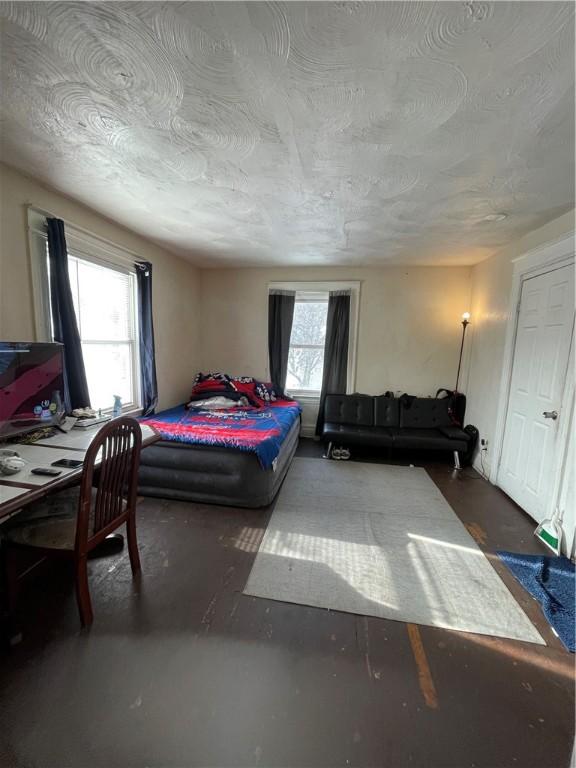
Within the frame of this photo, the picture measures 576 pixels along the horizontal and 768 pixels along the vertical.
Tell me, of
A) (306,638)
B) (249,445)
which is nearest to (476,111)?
(249,445)

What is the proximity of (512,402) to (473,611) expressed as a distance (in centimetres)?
208

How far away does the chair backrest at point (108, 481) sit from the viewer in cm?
133

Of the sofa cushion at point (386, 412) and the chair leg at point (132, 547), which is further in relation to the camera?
the sofa cushion at point (386, 412)

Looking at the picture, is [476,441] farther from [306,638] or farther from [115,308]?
[115,308]

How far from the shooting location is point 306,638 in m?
1.40

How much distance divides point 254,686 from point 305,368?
3671 mm

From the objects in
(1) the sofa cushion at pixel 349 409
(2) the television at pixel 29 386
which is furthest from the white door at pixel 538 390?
(2) the television at pixel 29 386

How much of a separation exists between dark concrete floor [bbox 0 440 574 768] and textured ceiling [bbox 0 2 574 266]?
2.48 metres

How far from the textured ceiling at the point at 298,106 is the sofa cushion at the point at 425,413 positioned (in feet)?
7.29

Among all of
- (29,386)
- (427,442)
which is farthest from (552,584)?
(29,386)

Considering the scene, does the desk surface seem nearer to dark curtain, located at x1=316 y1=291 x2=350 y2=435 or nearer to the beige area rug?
the beige area rug

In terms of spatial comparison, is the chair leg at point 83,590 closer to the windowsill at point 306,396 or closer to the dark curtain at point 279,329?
the dark curtain at point 279,329

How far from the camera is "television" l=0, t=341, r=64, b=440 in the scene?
1.76 meters

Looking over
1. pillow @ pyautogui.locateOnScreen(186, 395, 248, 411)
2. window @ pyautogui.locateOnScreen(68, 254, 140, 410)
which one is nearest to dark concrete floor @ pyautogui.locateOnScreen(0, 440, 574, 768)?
window @ pyautogui.locateOnScreen(68, 254, 140, 410)
